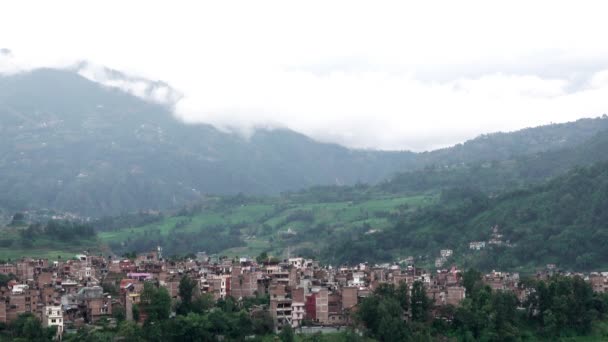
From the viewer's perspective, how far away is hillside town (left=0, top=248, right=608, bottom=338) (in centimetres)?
5384

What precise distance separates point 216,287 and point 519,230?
167 ft

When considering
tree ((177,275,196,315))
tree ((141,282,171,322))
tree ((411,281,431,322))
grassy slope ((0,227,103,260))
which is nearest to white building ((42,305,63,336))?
tree ((141,282,171,322))

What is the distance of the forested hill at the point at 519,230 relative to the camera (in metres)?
94.2

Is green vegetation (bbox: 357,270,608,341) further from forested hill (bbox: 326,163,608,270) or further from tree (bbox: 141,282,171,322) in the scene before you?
forested hill (bbox: 326,163,608,270)

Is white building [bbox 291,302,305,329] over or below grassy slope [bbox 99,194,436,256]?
below

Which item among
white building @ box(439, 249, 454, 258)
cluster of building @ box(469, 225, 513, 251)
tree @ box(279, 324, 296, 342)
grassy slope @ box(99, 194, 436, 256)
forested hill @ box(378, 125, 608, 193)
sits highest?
forested hill @ box(378, 125, 608, 193)

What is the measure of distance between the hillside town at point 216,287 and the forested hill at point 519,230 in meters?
25.6

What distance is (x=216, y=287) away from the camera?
59.3 metres

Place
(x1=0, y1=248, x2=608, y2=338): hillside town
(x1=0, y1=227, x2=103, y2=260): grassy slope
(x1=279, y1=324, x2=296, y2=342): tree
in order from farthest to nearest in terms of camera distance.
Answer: (x1=0, y1=227, x2=103, y2=260): grassy slope → (x1=0, y1=248, x2=608, y2=338): hillside town → (x1=279, y1=324, x2=296, y2=342): tree

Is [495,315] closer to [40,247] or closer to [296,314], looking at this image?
[296,314]

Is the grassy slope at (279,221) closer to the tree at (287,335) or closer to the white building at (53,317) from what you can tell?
the white building at (53,317)

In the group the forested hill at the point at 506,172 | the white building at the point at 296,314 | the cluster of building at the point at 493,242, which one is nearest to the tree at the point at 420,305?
the white building at the point at 296,314

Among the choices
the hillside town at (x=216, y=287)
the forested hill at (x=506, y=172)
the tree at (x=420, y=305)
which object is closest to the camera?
the hillside town at (x=216, y=287)

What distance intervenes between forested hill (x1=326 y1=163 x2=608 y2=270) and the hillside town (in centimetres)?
2559
